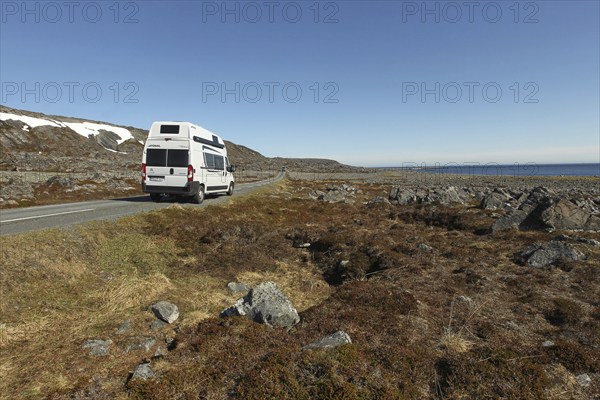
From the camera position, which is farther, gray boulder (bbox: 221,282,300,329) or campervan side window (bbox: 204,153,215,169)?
campervan side window (bbox: 204,153,215,169)

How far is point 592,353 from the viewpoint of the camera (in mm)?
5625

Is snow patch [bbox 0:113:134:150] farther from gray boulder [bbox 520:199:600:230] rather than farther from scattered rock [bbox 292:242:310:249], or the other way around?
gray boulder [bbox 520:199:600:230]

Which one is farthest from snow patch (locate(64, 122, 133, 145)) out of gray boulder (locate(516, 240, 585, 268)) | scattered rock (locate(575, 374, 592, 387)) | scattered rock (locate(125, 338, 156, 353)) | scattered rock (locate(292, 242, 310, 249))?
scattered rock (locate(575, 374, 592, 387))

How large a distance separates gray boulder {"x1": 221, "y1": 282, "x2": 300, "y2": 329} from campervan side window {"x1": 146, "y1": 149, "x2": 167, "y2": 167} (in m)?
12.5

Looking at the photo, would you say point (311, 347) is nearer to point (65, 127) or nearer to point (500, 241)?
point (500, 241)

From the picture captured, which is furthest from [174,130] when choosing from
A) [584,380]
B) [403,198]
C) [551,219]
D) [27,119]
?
[27,119]

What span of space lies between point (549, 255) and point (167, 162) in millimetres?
17657

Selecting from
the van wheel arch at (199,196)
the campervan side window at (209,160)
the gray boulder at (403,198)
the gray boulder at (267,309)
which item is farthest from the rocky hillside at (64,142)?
the gray boulder at (267,309)

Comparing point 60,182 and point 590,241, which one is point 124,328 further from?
point 60,182

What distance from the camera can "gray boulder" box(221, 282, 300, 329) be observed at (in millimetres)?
6738

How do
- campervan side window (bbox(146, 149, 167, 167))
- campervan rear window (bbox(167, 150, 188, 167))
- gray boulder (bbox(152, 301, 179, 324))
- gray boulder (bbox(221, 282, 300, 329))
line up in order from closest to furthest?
gray boulder (bbox(221, 282, 300, 329))
gray boulder (bbox(152, 301, 179, 324))
campervan rear window (bbox(167, 150, 188, 167))
campervan side window (bbox(146, 149, 167, 167))

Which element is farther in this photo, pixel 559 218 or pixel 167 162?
pixel 167 162

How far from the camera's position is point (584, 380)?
4961 millimetres

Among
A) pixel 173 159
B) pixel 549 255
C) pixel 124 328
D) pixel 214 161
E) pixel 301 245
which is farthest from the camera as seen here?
pixel 214 161
